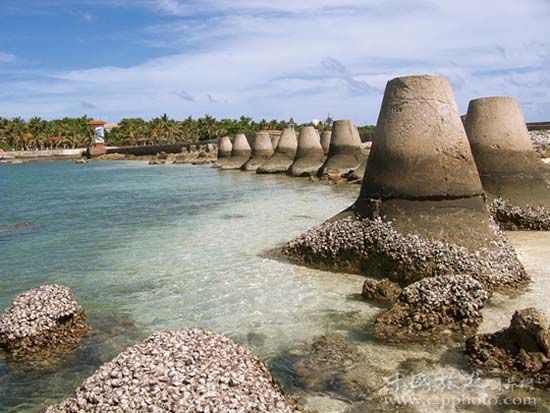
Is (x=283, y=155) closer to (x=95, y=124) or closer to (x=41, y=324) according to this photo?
(x=41, y=324)

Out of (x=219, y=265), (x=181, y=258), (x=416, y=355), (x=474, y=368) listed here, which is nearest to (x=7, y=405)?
(x=416, y=355)

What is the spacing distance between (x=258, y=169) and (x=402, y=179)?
28.8 meters

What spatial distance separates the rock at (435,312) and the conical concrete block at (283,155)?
98.1 ft

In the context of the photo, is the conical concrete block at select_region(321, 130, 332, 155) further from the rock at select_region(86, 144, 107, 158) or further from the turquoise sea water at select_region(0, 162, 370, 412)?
the rock at select_region(86, 144, 107, 158)

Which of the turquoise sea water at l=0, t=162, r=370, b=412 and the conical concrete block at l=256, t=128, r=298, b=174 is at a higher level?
the conical concrete block at l=256, t=128, r=298, b=174

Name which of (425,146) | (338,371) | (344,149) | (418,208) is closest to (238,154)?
(344,149)

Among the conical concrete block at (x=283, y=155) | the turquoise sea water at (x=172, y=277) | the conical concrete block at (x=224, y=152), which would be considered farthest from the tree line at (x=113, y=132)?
the turquoise sea water at (x=172, y=277)

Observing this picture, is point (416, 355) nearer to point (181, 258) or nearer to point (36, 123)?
point (181, 258)

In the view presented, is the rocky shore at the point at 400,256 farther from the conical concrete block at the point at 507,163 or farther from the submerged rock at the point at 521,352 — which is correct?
the conical concrete block at the point at 507,163

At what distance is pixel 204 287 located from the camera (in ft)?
31.7

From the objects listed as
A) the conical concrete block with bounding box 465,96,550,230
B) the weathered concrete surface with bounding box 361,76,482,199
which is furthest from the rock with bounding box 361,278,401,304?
the conical concrete block with bounding box 465,96,550,230

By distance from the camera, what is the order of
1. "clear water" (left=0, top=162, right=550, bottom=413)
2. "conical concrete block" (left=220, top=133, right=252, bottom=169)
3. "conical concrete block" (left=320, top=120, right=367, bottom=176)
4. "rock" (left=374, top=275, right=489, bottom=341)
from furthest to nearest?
1. "conical concrete block" (left=220, top=133, right=252, bottom=169)
2. "conical concrete block" (left=320, top=120, right=367, bottom=176)
3. "rock" (left=374, top=275, right=489, bottom=341)
4. "clear water" (left=0, top=162, right=550, bottom=413)

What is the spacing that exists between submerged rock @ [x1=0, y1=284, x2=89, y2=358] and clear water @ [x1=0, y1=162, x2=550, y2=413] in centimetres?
30

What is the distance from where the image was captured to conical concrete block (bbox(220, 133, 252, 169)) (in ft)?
146
